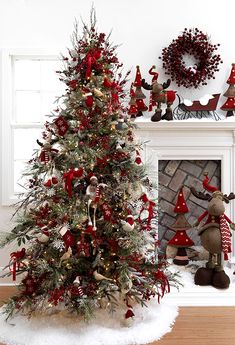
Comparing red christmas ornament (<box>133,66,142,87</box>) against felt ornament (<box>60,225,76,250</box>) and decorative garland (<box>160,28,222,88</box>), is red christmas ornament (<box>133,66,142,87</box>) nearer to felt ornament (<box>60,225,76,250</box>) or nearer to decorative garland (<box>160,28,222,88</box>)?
decorative garland (<box>160,28,222,88</box>)

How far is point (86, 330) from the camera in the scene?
297 centimetres

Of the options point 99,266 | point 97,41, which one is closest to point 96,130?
point 97,41

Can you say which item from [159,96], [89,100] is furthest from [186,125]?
[89,100]

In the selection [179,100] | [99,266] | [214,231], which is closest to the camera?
[99,266]

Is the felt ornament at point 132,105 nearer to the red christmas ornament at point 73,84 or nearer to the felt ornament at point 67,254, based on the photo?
the red christmas ornament at point 73,84

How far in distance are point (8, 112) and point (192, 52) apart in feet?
5.80

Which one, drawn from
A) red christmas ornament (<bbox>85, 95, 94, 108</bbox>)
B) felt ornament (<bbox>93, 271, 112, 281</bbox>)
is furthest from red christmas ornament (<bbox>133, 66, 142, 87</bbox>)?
felt ornament (<bbox>93, 271, 112, 281</bbox>)

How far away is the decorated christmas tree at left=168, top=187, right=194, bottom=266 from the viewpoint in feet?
13.6

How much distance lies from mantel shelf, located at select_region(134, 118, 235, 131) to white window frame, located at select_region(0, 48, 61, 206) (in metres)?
1.03

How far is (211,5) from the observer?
4.18 meters

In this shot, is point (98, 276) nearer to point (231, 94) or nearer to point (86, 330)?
point (86, 330)

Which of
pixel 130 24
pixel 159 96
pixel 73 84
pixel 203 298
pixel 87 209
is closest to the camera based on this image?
pixel 87 209

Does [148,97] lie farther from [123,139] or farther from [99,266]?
[99,266]

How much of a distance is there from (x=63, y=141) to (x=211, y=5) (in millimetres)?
2081
